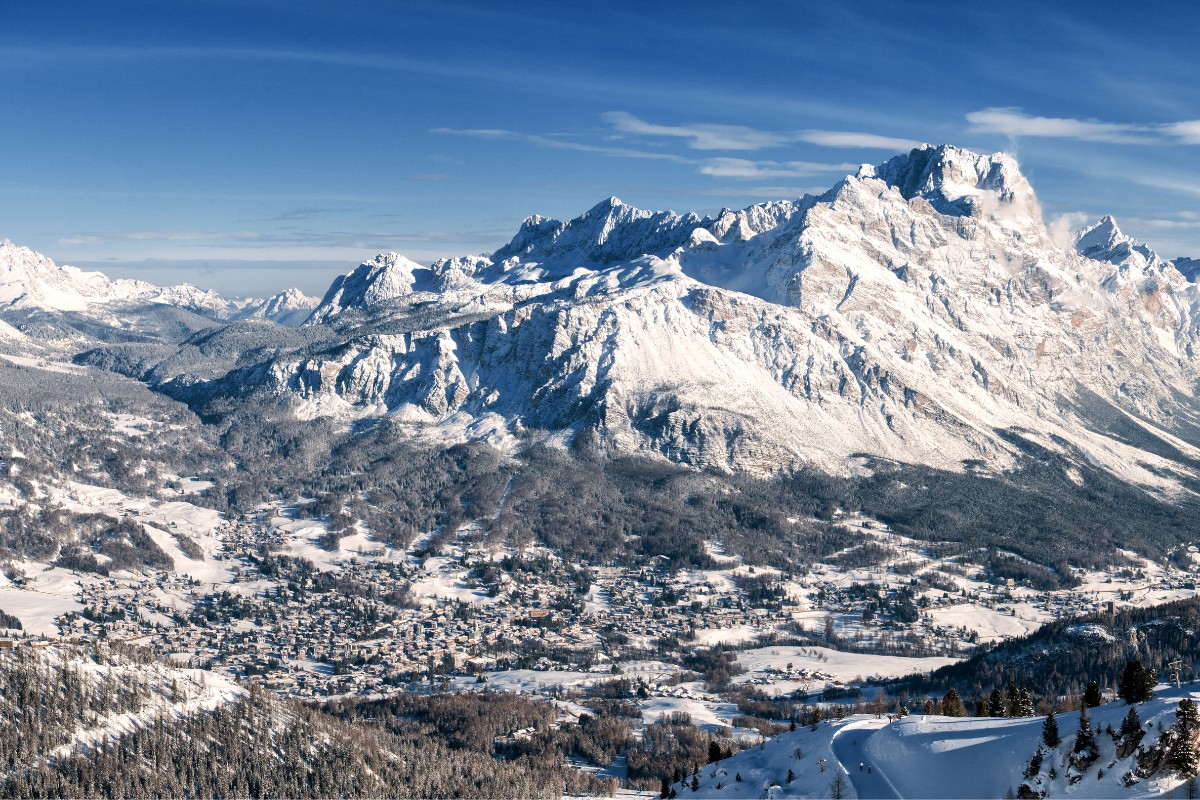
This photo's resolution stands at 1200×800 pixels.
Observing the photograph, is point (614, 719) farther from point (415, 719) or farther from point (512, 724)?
point (415, 719)

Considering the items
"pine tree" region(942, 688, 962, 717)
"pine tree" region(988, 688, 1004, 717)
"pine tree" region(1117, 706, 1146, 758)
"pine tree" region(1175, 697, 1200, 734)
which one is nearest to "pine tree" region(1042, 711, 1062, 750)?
"pine tree" region(1117, 706, 1146, 758)

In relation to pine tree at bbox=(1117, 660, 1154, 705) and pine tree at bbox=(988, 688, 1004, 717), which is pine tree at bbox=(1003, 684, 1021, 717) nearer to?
pine tree at bbox=(988, 688, 1004, 717)

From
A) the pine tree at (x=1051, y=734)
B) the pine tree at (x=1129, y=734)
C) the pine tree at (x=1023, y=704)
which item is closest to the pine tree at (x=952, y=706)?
the pine tree at (x=1023, y=704)

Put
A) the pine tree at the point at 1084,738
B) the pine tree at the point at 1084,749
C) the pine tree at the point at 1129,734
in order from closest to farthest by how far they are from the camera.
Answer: the pine tree at the point at 1129,734, the pine tree at the point at 1084,749, the pine tree at the point at 1084,738

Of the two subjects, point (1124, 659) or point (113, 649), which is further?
point (1124, 659)

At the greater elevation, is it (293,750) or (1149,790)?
(1149,790)

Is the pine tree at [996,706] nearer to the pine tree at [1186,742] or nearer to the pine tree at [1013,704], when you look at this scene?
the pine tree at [1013,704]

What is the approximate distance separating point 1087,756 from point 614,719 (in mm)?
102210

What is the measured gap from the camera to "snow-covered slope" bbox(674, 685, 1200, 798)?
99.0 metres

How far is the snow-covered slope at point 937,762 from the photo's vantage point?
325 ft

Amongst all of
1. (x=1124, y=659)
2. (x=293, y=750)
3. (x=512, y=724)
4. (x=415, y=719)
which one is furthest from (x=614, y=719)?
(x=1124, y=659)

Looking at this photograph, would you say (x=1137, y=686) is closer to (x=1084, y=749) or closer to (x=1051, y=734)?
(x=1051, y=734)

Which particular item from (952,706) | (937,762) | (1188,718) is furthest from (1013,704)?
(1188,718)

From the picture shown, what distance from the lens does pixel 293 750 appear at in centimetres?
16012
